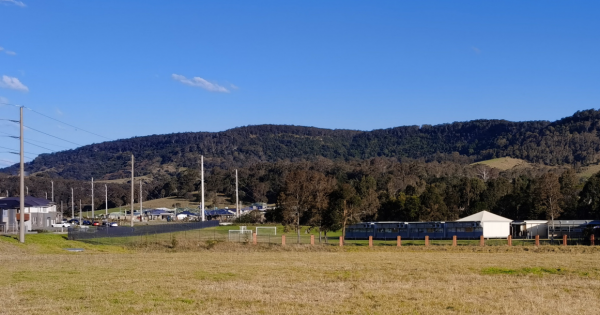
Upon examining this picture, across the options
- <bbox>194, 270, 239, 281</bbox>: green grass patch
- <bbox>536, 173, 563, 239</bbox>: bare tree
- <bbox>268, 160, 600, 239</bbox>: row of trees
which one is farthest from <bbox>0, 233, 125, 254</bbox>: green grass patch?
<bbox>536, 173, 563, 239</bbox>: bare tree

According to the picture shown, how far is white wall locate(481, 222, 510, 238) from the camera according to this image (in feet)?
227

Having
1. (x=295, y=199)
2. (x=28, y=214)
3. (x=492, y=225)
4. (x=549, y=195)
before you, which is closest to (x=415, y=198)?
(x=492, y=225)

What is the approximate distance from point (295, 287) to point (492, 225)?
53451mm

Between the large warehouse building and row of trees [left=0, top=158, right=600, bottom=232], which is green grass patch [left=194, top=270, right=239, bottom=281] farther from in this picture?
the large warehouse building

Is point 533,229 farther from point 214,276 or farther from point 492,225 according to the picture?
point 214,276

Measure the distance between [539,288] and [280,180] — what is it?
493ft

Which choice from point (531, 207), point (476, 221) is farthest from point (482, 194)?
point (476, 221)

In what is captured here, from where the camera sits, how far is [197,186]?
189 m

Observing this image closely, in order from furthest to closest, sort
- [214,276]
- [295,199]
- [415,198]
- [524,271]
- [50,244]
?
[415,198]
[295,199]
[50,244]
[524,271]
[214,276]

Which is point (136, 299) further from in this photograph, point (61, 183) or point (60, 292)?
point (61, 183)

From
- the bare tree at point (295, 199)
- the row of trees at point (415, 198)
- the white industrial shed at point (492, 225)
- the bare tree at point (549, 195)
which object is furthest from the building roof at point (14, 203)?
the bare tree at point (549, 195)

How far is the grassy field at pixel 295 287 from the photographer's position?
671 inches

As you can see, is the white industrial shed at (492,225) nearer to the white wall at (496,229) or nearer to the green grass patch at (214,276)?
the white wall at (496,229)

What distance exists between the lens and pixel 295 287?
71.1ft
